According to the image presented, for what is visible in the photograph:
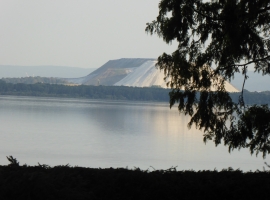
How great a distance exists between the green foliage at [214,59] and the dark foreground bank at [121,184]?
2963 millimetres

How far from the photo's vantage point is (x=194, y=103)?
8.23 metres

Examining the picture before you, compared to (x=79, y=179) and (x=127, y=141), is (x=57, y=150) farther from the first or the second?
(x=79, y=179)

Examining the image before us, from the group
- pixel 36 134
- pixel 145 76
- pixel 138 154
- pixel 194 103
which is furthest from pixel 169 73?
pixel 145 76

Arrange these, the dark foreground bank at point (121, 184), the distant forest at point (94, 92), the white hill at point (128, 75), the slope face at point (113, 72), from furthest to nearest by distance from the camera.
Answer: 1. the slope face at point (113, 72)
2. the white hill at point (128, 75)
3. the distant forest at point (94, 92)
4. the dark foreground bank at point (121, 184)

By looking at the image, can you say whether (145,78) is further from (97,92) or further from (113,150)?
(113,150)

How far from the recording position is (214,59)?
8.11 meters

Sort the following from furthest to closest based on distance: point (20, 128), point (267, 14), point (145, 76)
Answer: point (145, 76), point (20, 128), point (267, 14)

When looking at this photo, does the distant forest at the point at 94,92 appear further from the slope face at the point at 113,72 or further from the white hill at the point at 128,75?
the slope face at the point at 113,72

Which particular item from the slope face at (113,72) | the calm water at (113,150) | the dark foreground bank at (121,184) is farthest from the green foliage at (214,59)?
the slope face at (113,72)

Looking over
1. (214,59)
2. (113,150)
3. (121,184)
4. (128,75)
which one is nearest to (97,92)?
(128,75)

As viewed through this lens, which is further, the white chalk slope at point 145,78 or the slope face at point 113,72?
the slope face at point 113,72

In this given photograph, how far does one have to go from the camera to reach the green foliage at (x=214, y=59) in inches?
304

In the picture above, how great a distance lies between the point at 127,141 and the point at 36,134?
408 cm

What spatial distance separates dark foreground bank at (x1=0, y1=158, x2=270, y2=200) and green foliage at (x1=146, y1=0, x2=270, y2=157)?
9.72ft
